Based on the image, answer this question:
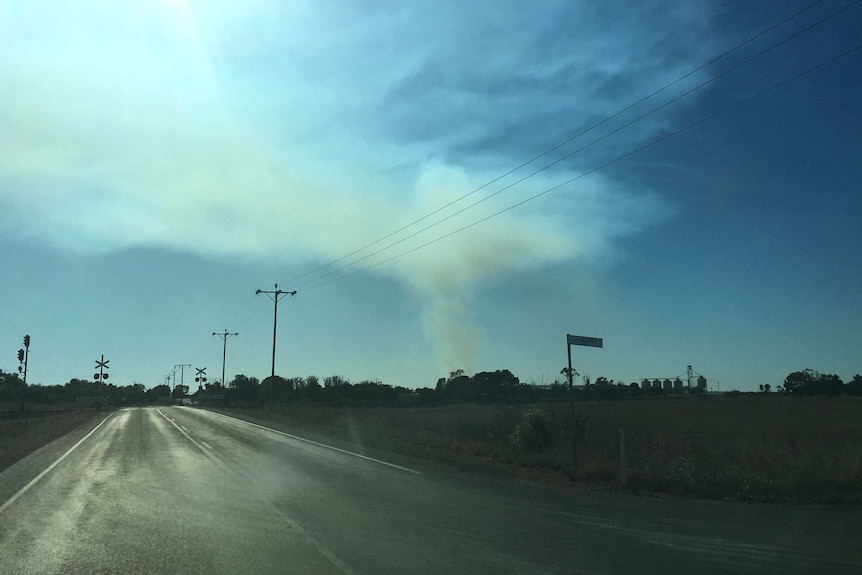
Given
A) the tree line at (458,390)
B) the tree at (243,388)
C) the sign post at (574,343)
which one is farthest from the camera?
the tree at (243,388)

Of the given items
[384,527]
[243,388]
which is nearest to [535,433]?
[384,527]

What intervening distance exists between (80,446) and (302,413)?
2635cm

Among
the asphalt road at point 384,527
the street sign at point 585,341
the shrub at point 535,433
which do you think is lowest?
the asphalt road at point 384,527

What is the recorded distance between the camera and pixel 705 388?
16400 centimetres

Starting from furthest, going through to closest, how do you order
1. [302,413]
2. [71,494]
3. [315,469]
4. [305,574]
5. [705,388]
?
[705,388], [302,413], [315,469], [71,494], [305,574]

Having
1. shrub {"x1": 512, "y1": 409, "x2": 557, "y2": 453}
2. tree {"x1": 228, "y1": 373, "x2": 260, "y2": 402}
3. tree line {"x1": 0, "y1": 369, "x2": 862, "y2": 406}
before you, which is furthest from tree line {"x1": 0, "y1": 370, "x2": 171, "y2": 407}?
shrub {"x1": 512, "y1": 409, "x2": 557, "y2": 453}

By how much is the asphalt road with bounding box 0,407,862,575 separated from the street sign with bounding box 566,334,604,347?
403cm

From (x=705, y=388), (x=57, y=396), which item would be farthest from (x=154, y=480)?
(x=57, y=396)

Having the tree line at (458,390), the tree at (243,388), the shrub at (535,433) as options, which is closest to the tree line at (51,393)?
the tree line at (458,390)

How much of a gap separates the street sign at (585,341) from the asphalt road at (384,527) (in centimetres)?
403

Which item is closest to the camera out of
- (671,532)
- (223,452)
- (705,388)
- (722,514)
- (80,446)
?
(671,532)

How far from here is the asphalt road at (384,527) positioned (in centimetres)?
805

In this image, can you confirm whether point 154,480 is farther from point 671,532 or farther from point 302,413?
point 302,413

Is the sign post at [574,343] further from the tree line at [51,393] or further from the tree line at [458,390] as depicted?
the tree line at [51,393]
